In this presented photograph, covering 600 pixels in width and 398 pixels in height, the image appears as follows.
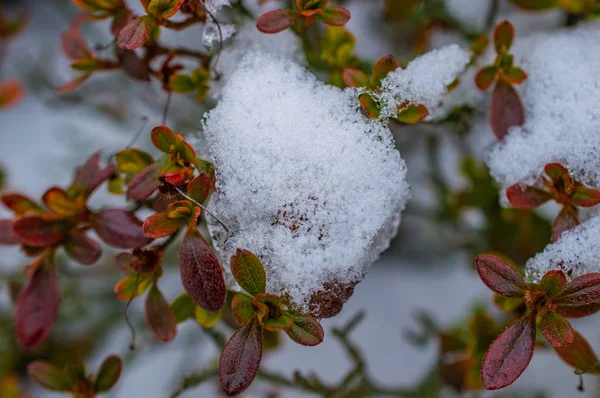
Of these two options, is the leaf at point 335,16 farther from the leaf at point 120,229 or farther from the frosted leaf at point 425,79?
the leaf at point 120,229

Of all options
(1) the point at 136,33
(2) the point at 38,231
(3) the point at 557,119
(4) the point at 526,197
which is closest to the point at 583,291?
(4) the point at 526,197

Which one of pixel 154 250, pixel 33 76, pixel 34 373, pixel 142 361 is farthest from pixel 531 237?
pixel 33 76

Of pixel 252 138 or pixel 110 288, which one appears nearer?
pixel 252 138

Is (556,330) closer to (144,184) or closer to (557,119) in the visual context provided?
(557,119)

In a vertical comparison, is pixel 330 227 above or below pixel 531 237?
above

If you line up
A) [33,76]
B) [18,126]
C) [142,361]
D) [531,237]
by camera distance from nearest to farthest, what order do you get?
[531,237], [142,361], [33,76], [18,126]

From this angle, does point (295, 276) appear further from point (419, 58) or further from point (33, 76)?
point (33, 76)
